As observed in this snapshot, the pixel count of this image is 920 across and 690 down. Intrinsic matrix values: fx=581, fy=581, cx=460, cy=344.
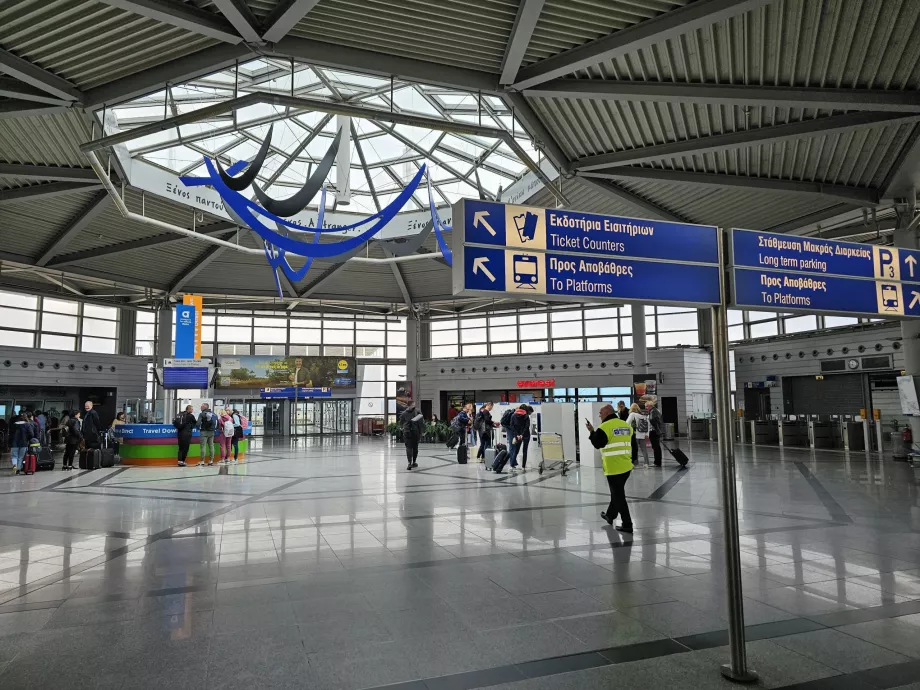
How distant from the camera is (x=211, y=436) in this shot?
16281 mm

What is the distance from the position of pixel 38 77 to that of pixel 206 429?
9.28 meters

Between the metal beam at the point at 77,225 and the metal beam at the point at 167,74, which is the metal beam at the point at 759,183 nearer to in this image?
the metal beam at the point at 167,74

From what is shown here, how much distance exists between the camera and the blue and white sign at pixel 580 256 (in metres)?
3.45

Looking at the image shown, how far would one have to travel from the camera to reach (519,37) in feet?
28.0

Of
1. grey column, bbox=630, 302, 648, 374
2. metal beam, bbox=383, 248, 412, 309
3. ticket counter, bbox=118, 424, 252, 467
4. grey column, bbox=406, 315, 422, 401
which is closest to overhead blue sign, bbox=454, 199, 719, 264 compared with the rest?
ticket counter, bbox=118, 424, 252, 467

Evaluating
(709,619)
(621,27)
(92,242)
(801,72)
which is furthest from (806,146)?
(92,242)

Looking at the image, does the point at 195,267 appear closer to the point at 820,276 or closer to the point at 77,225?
the point at 77,225

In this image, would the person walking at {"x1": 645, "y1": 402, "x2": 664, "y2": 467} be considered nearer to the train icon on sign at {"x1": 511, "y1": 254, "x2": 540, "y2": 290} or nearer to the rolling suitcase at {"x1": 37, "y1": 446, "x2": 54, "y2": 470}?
the train icon on sign at {"x1": 511, "y1": 254, "x2": 540, "y2": 290}

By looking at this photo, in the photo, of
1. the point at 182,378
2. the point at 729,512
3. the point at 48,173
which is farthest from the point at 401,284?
the point at 729,512

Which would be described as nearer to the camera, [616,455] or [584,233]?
[584,233]

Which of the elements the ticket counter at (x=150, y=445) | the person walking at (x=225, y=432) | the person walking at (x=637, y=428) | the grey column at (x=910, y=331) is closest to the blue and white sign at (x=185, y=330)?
the ticket counter at (x=150, y=445)

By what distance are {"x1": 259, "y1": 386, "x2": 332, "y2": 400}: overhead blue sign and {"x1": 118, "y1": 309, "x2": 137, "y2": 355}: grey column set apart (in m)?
7.31

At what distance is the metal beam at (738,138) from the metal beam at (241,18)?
7864 millimetres

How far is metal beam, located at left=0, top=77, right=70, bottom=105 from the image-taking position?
10.2 meters
